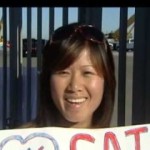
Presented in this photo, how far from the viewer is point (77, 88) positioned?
1.70m

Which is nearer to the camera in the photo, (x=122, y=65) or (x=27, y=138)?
(x=27, y=138)

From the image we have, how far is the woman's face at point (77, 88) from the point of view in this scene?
170cm

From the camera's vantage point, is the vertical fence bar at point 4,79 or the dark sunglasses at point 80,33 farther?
the vertical fence bar at point 4,79

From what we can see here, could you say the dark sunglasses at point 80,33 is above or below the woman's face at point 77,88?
above

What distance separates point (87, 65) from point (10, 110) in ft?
8.29

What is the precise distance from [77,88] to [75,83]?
0.06 feet

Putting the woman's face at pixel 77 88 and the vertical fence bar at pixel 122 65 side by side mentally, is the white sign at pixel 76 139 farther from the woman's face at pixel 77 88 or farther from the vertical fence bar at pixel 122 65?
the vertical fence bar at pixel 122 65

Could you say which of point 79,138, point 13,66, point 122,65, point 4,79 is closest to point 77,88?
point 79,138

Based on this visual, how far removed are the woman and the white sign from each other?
2.3 inches

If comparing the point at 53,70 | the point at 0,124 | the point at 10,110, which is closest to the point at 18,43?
the point at 10,110

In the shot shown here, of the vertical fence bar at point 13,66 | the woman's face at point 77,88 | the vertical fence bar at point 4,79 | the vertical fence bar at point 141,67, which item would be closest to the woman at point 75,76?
the woman's face at point 77,88

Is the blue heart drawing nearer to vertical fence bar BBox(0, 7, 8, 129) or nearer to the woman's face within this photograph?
the woman's face

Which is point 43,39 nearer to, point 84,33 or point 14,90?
point 14,90

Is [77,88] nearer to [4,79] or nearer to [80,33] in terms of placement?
[80,33]
